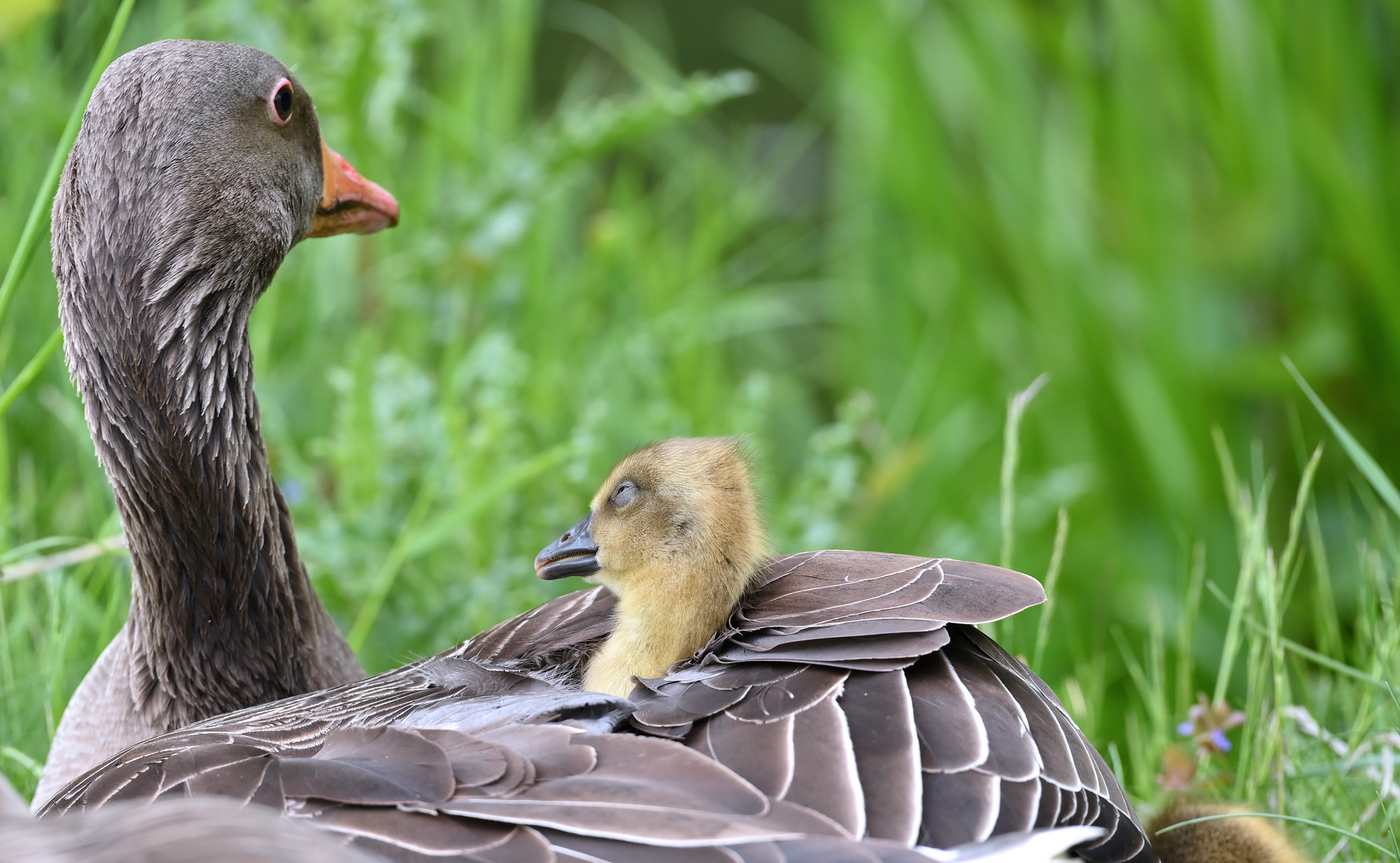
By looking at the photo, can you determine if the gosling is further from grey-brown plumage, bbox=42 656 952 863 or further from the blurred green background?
grey-brown plumage, bbox=42 656 952 863

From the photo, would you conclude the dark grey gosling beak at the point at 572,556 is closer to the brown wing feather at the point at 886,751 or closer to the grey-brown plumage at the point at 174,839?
the brown wing feather at the point at 886,751

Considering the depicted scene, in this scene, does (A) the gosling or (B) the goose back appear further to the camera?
(A) the gosling

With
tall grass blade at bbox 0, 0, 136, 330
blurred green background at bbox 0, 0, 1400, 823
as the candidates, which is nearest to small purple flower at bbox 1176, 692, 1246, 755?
blurred green background at bbox 0, 0, 1400, 823

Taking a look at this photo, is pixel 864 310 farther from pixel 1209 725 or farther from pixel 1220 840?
pixel 1220 840

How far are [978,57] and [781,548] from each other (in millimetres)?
2859

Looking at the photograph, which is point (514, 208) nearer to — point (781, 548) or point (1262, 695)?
point (781, 548)

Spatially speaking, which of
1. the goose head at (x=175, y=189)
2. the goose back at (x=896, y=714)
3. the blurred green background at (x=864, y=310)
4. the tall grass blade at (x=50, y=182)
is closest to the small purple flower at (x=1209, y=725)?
the blurred green background at (x=864, y=310)

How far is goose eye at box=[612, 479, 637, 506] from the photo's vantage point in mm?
2084

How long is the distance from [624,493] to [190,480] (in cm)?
73

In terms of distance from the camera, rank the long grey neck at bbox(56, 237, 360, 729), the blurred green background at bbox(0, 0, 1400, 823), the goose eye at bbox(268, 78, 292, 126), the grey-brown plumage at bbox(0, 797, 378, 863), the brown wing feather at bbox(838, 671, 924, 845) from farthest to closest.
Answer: the blurred green background at bbox(0, 0, 1400, 823), the goose eye at bbox(268, 78, 292, 126), the long grey neck at bbox(56, 237, 360, 729), the brown wing feather at bbox(838, 671, 924, 845), the grey-brown plumage at bbox(0, 797, 378, 863)

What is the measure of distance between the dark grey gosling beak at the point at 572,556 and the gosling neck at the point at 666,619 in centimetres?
10

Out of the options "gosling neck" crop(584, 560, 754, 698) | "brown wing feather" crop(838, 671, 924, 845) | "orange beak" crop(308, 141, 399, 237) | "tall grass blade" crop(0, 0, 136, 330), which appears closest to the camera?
"brown wing feather" crop(838, 671, 924, 845)

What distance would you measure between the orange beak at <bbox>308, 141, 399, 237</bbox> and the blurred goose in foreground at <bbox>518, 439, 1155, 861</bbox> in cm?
86

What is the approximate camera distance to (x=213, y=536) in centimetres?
225
